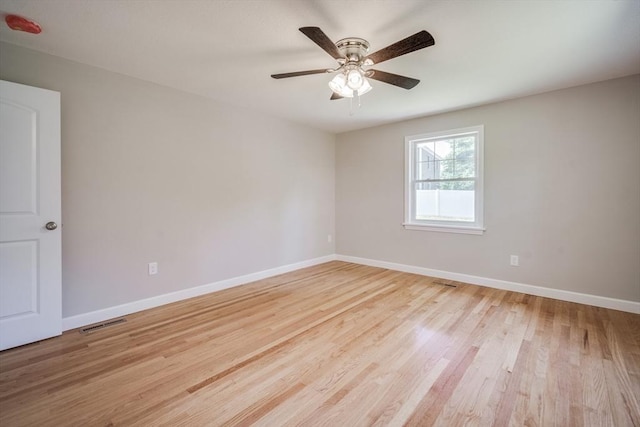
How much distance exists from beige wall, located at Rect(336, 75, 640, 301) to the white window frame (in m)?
0.08

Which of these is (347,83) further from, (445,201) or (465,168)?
(445,201)

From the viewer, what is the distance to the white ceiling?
184 centimetres

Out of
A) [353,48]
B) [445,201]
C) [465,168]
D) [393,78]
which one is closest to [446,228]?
[445,201]

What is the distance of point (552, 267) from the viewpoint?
3273 mm

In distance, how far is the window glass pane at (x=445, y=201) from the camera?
3.91 m

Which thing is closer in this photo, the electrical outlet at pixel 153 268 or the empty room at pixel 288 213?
the empty room at pixel 288 213

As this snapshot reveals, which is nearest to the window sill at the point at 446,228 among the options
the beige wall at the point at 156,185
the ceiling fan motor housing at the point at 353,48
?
the beige wall at the point at 156,185

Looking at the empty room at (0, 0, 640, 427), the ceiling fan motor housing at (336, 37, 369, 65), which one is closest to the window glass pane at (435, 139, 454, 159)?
the empty room at (0, 0, 640, 427)

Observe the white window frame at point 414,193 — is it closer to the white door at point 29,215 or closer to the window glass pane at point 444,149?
the window glass pane at point 444,149

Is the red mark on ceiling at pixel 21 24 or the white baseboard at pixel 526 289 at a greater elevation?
the red mark on ceiling at pixel 21 24

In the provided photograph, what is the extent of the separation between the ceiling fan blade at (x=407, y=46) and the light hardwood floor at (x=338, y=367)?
6.95 feet

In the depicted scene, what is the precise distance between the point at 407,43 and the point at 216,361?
8.19 ft

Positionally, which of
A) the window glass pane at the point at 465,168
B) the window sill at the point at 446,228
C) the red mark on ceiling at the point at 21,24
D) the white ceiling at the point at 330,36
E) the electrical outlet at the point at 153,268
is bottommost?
the electrical outlet at the point at 153,268

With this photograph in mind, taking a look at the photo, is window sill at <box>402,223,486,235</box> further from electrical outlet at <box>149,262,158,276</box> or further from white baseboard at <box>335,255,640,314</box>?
electrical outlet at <box>149,262,158,276</box>
